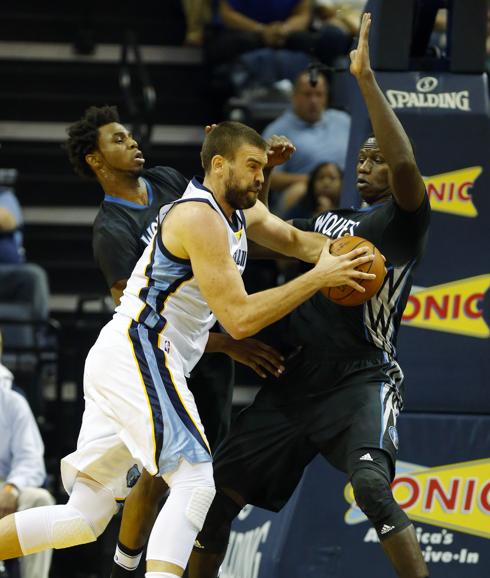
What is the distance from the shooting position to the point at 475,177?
648 centimetres

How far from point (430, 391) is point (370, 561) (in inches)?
34.1

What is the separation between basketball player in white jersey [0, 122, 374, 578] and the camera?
16.1 ft

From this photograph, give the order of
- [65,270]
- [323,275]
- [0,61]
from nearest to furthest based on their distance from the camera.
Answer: [323,275] < [65,270] < [0,61]

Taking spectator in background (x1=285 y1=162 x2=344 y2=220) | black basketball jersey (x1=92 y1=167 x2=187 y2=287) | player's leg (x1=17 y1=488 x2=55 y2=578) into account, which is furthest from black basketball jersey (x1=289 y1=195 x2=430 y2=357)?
spectator in background (x1=285 y1=162 x2=344 y2=220)

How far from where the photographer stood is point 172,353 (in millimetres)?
5137

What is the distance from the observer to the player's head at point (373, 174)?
18.3ft

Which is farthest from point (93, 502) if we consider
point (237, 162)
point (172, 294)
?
point (237, 162)

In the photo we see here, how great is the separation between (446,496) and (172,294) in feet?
6.61

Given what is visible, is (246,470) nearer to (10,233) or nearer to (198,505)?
(198,505)

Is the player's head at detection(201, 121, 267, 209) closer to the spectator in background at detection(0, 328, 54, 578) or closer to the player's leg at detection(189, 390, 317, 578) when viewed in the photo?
the player's leg at detection(189, 390, 317, 578)

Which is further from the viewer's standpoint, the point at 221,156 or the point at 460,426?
the point at 460,426

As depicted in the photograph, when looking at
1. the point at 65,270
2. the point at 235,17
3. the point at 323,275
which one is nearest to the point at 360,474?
the point at 323,275

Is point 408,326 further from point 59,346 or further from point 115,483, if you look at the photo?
point 59,346

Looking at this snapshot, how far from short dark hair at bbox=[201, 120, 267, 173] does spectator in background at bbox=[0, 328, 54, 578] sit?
2.92 metres
